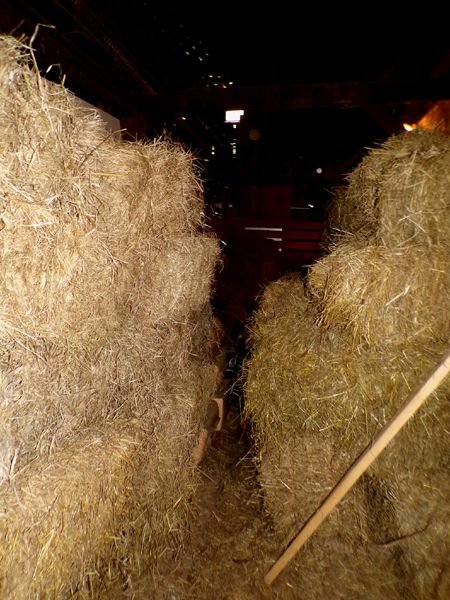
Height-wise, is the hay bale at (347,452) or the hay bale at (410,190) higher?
the hay bale at (410,190)

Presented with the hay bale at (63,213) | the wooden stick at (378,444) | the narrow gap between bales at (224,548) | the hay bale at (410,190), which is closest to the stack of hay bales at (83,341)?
the hay bale at (63,213)

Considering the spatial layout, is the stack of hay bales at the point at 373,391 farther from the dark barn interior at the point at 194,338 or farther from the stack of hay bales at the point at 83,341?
the stack of hay bales at the point at 83,341

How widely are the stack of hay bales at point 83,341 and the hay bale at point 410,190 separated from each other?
1518 mm

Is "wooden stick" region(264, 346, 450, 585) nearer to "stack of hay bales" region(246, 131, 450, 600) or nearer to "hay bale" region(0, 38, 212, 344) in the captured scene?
"stack of hay bales" region(246, 131, 450, 600)

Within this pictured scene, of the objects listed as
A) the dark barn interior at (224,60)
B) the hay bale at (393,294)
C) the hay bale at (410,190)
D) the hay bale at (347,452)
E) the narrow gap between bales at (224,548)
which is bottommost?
the narrow gap between bales at (224,548)

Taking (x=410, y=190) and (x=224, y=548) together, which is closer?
(x=410, y=190)

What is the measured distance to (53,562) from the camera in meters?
1.59

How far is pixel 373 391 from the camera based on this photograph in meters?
2.17

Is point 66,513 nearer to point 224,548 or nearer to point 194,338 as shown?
point 224,548

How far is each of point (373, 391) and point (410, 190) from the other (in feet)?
4.28

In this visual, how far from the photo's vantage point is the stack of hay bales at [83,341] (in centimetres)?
128

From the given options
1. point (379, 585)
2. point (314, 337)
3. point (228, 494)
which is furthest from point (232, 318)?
point (379, 585)

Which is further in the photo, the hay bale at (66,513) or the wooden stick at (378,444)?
the wooden stick at (378,444)

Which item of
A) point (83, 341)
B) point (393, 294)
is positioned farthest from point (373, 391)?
point (83, 341)
